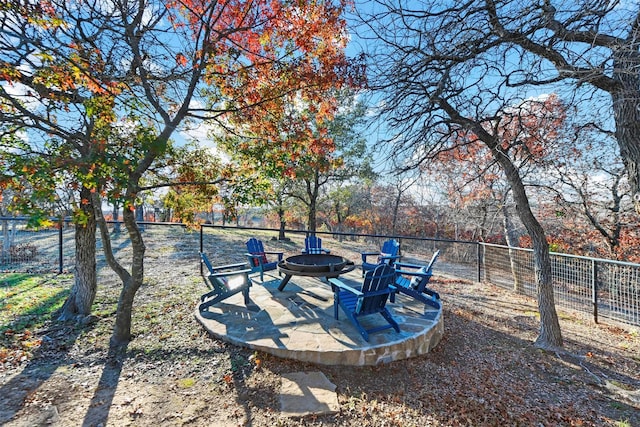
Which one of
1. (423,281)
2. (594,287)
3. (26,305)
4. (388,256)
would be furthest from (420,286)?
(26,305)

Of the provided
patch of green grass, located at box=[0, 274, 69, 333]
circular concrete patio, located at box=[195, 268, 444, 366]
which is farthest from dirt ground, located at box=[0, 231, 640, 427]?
patch of green grass, located at box=[0, 274, 69, 333]

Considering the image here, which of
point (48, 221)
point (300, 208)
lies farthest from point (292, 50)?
point (300, 208)

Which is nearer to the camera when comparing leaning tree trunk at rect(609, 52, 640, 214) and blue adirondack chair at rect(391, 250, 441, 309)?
leaning tree trunk at rect(609, 52, 640, 214)

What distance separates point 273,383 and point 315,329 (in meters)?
0.80

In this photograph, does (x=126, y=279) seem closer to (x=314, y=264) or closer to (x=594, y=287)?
(x=314, y=264)

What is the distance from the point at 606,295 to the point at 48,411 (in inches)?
286

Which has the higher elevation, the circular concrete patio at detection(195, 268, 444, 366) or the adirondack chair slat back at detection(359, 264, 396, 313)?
the adirondack chair slat back at detection(359, 264, 396, 313)

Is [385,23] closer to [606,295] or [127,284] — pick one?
[127,284]

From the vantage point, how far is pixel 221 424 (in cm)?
194

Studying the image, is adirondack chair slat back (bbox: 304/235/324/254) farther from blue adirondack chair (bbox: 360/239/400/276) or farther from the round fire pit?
the round fire pit

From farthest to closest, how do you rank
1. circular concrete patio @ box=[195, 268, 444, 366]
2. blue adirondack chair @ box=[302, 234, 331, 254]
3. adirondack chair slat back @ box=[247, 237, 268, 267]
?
blue adirondack chair @ box=[302, 234, 331, 254] → adirondack chair slat back @ box=[247, 237, 268, 267] → circular concrete patio @ box=[195, 268, 444, 366]

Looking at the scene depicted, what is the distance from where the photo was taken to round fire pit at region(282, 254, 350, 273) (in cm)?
378

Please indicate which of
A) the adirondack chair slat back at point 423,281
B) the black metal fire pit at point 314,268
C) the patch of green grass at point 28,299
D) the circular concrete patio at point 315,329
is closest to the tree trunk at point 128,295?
the circular concrete patio at point 315,329

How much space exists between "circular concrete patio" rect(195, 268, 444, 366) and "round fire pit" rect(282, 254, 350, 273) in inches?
19.5
